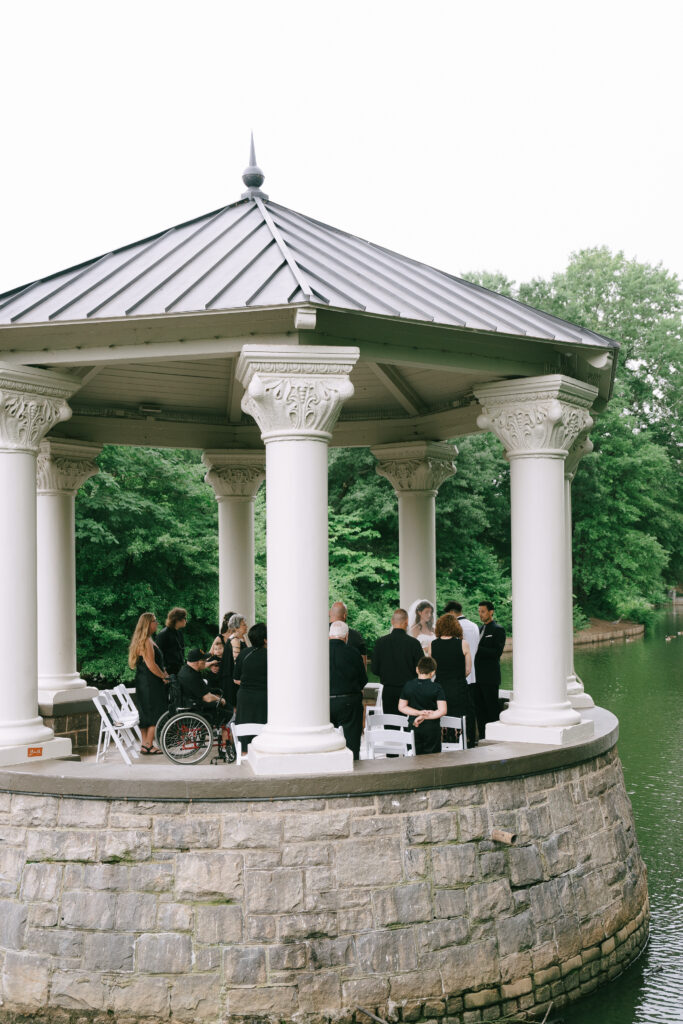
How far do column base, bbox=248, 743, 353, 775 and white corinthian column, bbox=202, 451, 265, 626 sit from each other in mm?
5927

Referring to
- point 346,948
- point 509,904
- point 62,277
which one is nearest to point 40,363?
point 62,277

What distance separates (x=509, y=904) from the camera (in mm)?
7000

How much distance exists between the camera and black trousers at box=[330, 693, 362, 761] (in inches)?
313

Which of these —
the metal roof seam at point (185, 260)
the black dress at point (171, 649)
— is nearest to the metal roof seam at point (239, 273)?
the metal roof seam at point (185, 260)

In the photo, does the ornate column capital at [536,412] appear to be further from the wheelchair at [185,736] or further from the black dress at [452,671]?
the wheelchair at [185,736]

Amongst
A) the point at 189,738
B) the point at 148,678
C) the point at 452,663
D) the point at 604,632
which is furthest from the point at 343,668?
the point at 604,632

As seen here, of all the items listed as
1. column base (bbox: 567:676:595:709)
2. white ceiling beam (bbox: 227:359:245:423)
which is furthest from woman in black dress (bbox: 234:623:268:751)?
column base (bbox: 567:676:595:709)

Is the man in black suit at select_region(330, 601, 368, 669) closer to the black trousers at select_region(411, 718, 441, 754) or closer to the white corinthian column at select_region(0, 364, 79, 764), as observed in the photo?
the black trousers at select_region(411, 718, 441, 754)

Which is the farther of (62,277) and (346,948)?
(62,277)

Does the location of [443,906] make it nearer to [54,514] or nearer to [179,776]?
[179,776]

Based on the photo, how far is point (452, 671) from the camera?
28.3ft

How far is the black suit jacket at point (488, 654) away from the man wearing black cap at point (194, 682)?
2428 millimetres

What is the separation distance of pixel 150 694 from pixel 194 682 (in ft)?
1.82

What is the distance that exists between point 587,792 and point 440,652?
1.59 meters
